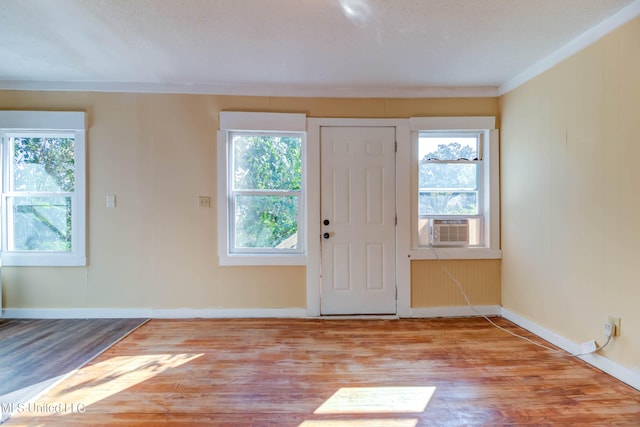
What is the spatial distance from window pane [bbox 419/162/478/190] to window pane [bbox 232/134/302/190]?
4.48ft

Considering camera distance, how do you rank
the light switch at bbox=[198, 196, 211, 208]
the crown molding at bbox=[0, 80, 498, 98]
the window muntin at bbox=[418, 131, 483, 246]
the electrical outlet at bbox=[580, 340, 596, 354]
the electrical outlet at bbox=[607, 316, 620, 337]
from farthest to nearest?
the window muntin at bbox=[418, 131, 483, 246] → the light switch at bbox=[198, 196, 211, 208] → the crown molding at bbox=[0, 80, 498, 98] → the electrical outlet at bbox=[580, 340, 596, 354] → the electrical outlet at bbox=[607, 316, 620, 337]

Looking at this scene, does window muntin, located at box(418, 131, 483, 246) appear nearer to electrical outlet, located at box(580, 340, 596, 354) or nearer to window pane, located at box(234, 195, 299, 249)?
electrical outlet, located at box(580, 340, 596, 354)

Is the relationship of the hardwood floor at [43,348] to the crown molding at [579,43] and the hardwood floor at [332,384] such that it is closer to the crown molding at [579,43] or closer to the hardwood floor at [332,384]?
the hardwood floor at [332,384]

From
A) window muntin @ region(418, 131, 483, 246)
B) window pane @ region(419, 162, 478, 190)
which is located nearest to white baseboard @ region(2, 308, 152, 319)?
window muntin @ region(418, 131, 483, 246)

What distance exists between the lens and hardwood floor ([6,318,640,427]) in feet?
5.35

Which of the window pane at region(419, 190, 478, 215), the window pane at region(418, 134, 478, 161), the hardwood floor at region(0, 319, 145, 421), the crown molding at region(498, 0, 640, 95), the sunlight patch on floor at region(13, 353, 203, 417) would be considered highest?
the crown molding at region(498, 0, 640, 95)

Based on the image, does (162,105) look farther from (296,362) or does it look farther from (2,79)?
(296,362)

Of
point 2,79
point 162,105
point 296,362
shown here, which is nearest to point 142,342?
point 296,362

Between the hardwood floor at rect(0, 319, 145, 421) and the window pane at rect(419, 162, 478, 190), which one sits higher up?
the window pane at rect(419, 162, 478, 190)

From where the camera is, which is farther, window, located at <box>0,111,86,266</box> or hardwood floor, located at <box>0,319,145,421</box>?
window, located at <box>0,111,86,266</box>

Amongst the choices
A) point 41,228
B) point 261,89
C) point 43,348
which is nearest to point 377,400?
point 43,348

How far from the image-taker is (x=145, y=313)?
305 centimetres

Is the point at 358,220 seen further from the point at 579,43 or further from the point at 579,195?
the point at 579,43

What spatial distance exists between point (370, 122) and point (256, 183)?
1.38 m
